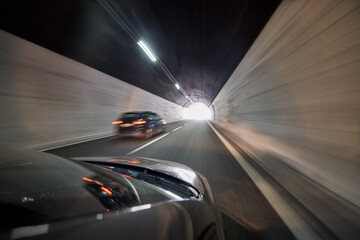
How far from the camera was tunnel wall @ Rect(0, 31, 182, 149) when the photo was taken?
545 cm

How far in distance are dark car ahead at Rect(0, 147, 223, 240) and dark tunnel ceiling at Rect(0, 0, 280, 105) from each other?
6.17m

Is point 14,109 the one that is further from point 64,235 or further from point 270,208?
point 270,208

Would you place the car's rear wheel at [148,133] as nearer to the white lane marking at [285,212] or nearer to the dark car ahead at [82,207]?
the white lane marking at [285,212]

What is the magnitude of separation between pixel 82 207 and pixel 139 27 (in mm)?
7779

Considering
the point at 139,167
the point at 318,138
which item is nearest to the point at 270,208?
the point at 318,138

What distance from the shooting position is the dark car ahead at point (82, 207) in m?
0.70

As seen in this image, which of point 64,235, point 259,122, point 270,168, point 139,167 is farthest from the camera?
point 259,122

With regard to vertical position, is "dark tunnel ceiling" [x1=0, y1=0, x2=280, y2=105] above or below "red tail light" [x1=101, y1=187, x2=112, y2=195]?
above

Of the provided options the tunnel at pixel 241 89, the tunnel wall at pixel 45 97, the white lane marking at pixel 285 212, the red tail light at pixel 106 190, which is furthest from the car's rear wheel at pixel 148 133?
the red tail light at pixel 106 190

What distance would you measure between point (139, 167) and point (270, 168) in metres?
3.41

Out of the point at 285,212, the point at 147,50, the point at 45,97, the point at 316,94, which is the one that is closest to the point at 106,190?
the point at 285,212

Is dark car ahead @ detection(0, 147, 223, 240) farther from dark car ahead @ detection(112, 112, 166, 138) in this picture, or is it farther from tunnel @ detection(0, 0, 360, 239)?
dark car ahead @ detection(112, 112, 166, 138)

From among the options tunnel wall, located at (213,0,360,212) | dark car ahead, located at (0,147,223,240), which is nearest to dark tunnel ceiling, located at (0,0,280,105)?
tunnel wall, located at (213,0,360,212)

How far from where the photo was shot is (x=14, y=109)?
5.57 meters
